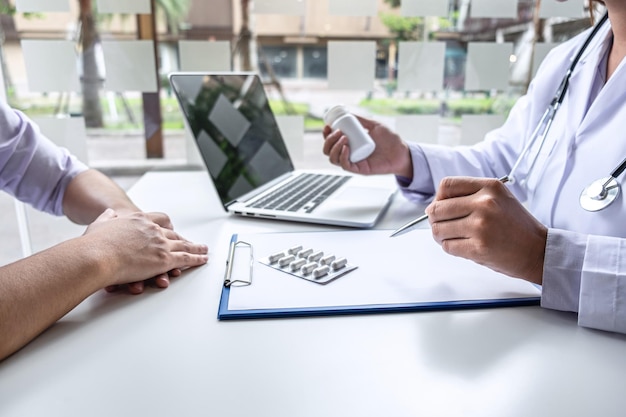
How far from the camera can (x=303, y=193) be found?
995mm

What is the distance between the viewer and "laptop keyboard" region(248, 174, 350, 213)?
35.7 inches

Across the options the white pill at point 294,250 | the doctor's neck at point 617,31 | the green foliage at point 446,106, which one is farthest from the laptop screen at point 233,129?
the doctor's neck at point 617,31

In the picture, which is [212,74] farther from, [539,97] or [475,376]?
[475,376]

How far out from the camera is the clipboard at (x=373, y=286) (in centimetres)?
55

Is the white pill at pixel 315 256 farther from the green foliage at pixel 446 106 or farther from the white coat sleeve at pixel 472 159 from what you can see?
the green foliage at pixel 446 106

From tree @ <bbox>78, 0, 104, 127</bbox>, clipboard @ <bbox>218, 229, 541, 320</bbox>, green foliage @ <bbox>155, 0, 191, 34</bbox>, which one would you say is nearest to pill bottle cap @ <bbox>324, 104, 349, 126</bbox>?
clipboard @ <bbox>218, 229, 541, 320</bbox>

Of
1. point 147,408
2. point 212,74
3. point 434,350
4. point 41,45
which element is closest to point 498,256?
point 434,350

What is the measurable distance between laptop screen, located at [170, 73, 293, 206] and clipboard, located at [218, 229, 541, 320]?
0.25 metres

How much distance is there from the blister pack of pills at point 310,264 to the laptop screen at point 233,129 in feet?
0.91

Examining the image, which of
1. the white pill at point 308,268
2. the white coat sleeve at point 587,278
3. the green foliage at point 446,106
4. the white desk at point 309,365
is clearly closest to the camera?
the white desk at point 309,365

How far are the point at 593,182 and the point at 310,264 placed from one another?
42 centimetres

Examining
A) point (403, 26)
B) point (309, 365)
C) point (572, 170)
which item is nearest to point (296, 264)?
point (309, 365)

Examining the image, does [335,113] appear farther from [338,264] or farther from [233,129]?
[338,264]

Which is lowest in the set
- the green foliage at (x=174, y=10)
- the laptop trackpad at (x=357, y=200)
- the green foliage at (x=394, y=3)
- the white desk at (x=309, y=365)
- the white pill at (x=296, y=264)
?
the white desk at (x=309, y=365)
